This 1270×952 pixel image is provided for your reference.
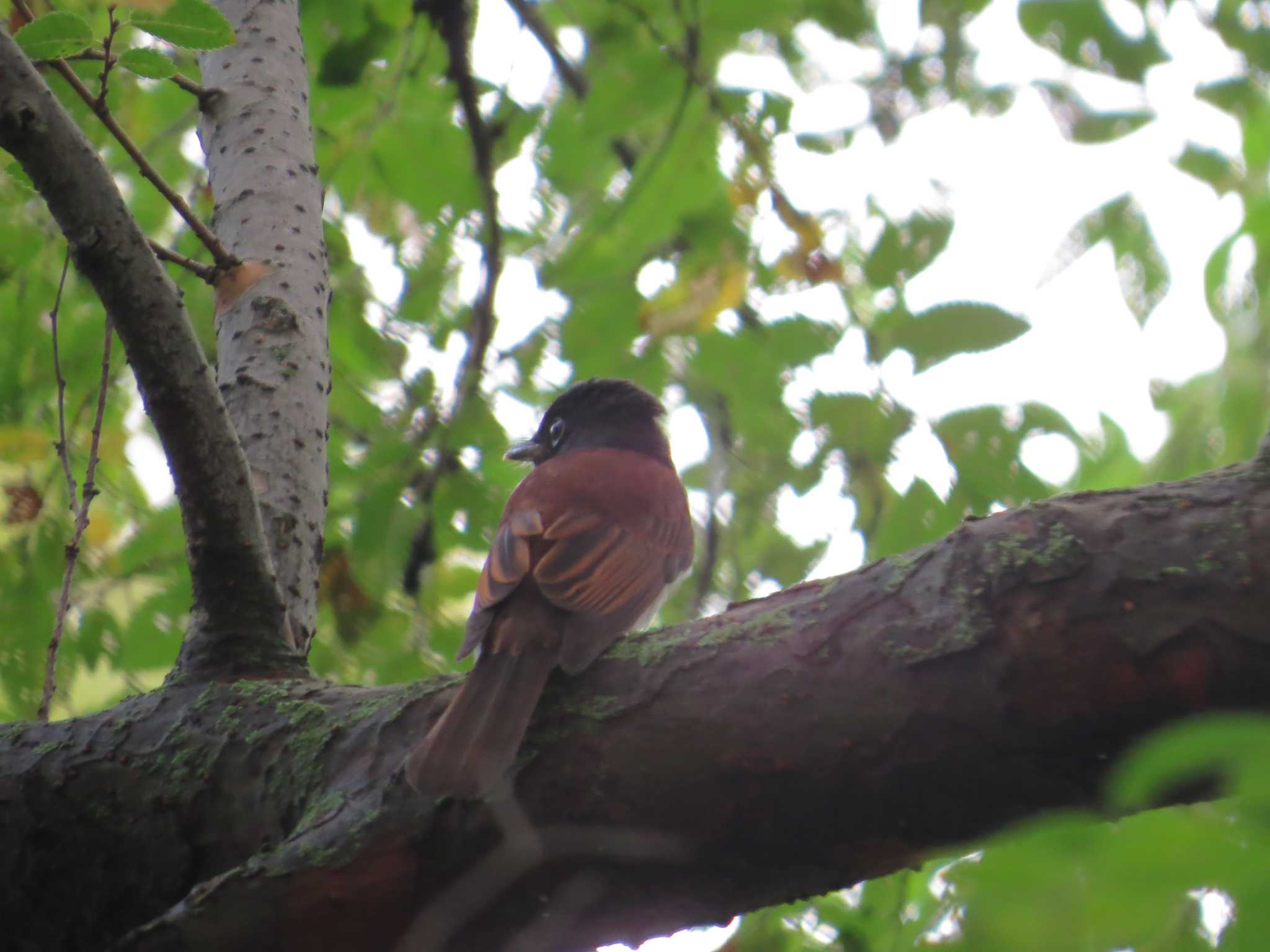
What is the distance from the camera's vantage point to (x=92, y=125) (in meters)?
4.18

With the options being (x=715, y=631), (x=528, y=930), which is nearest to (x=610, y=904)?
(x=528, y=930)

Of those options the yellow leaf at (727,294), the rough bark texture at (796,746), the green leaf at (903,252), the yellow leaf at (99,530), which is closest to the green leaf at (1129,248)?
the green leaf at (903,252)

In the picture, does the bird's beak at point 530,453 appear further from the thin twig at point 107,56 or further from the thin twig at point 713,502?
the thin twig at point 107,56

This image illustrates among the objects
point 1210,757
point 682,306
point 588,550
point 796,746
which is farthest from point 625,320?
point 1210,757

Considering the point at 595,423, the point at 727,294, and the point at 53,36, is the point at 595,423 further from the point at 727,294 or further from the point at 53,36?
the point at 53,36

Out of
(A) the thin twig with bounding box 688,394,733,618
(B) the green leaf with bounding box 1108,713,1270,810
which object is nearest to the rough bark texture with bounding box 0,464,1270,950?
(B) the green leaf with bounding box 1108,713,1270,810

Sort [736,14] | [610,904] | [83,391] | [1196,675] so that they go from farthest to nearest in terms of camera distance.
→ [83,391]
[736,14]
[610,904]
[1196,675]

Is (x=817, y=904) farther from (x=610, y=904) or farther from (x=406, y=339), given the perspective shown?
(x=406, y=339)

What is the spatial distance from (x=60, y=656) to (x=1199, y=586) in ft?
11.5

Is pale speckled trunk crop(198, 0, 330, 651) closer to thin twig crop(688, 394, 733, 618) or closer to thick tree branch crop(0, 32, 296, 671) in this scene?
thick tree branch crop(0, 32, 296, 671)

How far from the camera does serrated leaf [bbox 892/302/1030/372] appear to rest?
11.1 ft

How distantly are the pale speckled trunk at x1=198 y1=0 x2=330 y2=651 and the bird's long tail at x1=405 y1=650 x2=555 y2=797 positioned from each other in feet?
2.76

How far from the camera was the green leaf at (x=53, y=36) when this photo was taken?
2348 millimetres

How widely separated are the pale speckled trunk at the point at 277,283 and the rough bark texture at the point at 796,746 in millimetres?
1003
